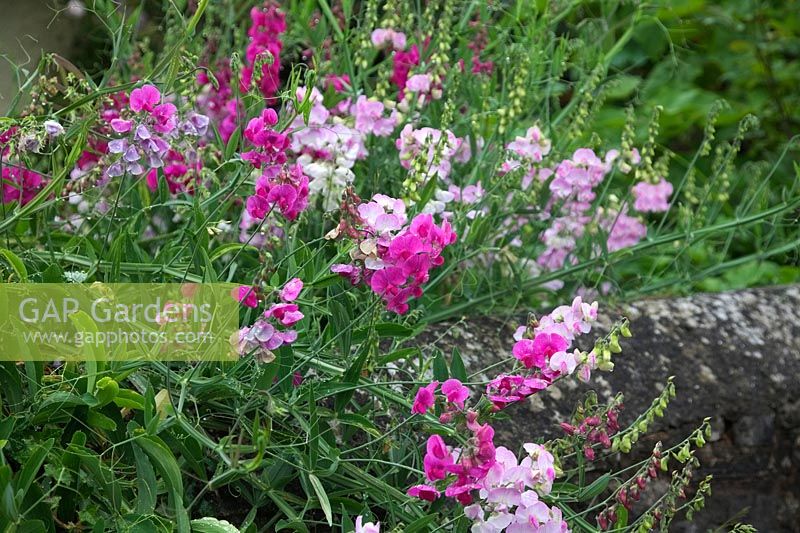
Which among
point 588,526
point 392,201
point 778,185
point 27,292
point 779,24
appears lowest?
point 778,185

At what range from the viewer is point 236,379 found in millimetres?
1333

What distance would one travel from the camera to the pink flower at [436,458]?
1.19m

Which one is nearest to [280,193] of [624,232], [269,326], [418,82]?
[269,326]

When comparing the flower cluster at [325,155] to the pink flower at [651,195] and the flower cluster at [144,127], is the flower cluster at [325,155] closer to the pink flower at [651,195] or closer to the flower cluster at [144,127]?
Result: the flower cluster at [144,127]

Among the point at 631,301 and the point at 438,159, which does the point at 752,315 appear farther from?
the point at 438,159

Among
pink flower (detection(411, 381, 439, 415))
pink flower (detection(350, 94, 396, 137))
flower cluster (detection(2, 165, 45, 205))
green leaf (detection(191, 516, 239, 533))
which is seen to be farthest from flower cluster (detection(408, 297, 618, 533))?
flower cluster (detection(2, 165, 45, 205))

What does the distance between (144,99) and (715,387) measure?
1.18 m

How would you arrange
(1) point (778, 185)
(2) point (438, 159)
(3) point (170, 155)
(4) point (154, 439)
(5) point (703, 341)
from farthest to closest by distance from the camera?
(1) point (778, 185), (5) point (703, 341), (3) point (170, 155), (2) point (438, 159), (4) point (154, 439)

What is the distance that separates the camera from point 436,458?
1190 millimetres

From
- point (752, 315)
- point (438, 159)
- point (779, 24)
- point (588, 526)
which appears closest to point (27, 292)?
point (438, 159)

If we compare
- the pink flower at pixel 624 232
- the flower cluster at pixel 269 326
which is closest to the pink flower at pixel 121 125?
the flower cluster at pixel 269 326

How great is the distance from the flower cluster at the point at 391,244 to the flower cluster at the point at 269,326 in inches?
3.1

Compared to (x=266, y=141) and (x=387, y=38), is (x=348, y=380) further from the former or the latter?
(x=387, y=38)

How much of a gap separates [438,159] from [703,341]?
80cm
